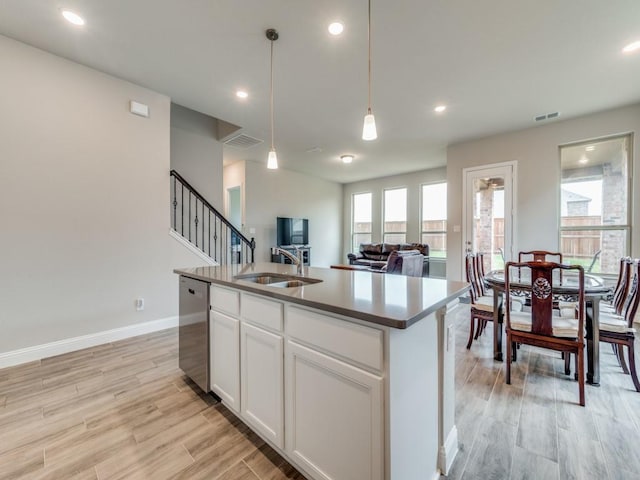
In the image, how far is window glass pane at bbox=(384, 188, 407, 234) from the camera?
26.6ft

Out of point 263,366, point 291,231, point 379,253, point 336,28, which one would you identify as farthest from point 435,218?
point 263,366

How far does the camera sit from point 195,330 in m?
2.07

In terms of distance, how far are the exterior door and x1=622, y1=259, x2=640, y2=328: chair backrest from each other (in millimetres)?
2335

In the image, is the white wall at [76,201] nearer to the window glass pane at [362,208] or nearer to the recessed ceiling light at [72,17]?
the recessed ceiling light at [72,17]

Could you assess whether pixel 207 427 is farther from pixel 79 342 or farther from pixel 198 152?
pixel 198 152

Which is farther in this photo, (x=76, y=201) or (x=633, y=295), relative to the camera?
(x=76, y=201)

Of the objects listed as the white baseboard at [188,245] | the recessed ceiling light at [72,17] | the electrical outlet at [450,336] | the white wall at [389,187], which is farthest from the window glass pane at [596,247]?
the recessed ceiling light at [72,17]

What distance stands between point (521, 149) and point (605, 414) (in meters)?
4.01

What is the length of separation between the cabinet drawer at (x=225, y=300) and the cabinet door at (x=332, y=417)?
54 cm

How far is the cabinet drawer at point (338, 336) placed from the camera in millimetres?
1016

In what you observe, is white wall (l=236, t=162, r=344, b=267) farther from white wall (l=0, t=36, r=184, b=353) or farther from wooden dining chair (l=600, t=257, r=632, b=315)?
wooden dining chair (l=600, t=257, r=632, b=315)

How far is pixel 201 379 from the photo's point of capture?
2.01 m

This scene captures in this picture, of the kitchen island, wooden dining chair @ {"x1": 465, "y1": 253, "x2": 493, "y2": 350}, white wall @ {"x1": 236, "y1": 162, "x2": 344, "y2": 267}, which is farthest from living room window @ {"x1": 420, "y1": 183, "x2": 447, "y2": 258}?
the kitchen island

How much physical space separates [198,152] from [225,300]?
3.69 meters
